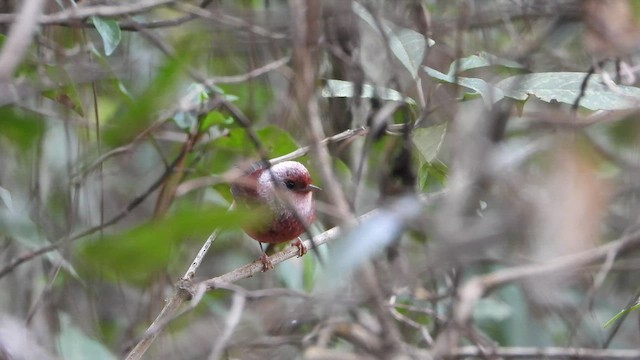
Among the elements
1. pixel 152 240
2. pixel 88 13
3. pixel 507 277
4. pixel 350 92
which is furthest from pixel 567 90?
pixel 152 240

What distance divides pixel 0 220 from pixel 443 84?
1165 millimetres

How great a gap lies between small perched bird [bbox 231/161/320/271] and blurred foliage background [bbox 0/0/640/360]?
108 millimetres

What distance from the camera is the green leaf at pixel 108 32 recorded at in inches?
95.2

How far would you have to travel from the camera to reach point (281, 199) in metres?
2.83

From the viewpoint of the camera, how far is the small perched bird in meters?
2.89

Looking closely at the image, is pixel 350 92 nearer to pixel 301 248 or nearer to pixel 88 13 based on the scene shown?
pixel 88 13

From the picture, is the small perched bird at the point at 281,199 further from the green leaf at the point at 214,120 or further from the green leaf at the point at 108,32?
the green leaf at the point at 108,32

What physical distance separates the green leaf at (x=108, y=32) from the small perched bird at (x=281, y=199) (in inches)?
22.1

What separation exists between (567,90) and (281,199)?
975 millimetres

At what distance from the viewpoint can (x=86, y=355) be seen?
215 cm

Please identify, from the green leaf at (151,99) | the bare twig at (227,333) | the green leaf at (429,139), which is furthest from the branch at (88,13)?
the green leaf at (151,99)

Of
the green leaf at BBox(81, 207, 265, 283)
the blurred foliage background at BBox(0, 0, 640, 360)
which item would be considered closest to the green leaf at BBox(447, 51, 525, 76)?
the blurred foliage background at BBox(0, 0, 640, 360)

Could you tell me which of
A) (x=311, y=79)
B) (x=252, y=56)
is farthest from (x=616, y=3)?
(x=252, y=56)

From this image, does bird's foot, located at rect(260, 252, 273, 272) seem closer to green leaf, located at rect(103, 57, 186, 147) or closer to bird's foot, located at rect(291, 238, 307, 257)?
bird's foot, located at rect(291, 238, 307, 257)
